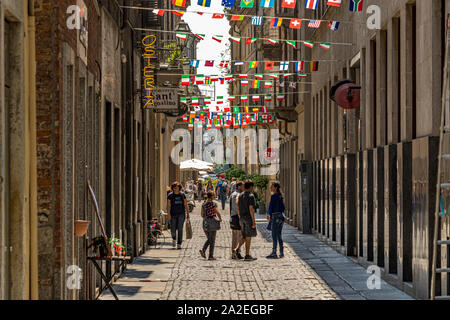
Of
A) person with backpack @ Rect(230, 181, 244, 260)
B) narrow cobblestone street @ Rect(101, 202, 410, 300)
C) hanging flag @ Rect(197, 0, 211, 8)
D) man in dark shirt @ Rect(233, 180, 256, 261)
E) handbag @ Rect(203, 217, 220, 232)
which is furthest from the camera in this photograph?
person with backpack @ Rect(230, 181, 244, 260)

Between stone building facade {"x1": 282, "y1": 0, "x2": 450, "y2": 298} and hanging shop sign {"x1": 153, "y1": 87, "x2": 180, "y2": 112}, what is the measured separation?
14.8 ft

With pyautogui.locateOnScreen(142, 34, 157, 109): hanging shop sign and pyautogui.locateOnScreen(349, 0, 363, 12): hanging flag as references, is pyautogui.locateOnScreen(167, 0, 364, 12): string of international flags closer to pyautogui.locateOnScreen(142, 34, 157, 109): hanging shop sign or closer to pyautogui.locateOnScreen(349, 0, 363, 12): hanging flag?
pyautogui.locateOnScreen(349, 0, 363, 12): hanging flag

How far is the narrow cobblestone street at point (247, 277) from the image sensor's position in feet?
46.2

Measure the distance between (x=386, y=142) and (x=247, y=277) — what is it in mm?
3837

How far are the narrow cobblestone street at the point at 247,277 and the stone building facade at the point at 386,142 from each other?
66 cm

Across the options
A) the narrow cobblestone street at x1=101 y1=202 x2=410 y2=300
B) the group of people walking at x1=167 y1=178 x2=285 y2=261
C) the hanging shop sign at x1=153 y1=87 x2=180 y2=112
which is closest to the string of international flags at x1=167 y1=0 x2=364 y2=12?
the group of people walking at x1=167 y1=178 x2=285 y2=261

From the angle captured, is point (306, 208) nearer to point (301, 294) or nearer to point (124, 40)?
point (124, 40)

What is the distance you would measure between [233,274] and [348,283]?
2.63m

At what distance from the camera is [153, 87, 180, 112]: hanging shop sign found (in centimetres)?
2363

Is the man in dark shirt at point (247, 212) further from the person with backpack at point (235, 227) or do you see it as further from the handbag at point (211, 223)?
the handbag at point (211, 223)

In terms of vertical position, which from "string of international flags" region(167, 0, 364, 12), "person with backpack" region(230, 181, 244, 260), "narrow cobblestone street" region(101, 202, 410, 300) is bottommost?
"narrow cobblestone street" region(101, 202, 410, 300)

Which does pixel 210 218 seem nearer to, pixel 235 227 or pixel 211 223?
pixel 211 223

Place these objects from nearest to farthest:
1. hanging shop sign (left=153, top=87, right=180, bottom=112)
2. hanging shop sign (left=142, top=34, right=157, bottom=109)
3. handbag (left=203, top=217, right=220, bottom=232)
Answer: handbag (left=203, top=217, right=220, bottom=232)
hanging shop sign (left=142, top=34, right=157, bottom=109)
hanging shop sign (left=153, top=87, right=180, bottom=112)

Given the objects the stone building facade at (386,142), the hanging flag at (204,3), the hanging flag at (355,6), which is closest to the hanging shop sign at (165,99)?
the stone building facade at (386,142)
